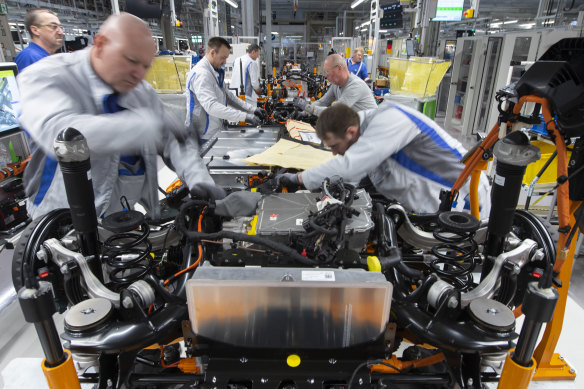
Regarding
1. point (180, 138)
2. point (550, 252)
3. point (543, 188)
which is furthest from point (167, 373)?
point (543, 188)

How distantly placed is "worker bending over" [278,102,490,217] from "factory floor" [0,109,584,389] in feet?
3.43

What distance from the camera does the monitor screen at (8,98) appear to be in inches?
140

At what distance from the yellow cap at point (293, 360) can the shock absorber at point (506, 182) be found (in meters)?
0.85

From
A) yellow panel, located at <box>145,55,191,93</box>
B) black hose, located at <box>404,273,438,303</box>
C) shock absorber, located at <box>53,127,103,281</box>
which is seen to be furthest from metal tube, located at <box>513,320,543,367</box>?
yellow panel, located at <box>145,55,191,93</box>

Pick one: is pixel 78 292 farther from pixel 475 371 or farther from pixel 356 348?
pixel 475 371

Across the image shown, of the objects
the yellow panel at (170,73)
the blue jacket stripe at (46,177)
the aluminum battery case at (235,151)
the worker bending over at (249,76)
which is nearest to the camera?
the blue jacket stripe at (46,177)

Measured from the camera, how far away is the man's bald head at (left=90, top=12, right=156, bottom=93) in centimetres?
140

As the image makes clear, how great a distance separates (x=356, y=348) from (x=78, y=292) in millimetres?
1070

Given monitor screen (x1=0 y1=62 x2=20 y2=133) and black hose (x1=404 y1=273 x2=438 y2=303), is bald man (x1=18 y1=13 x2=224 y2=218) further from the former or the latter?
monitor screen (x1=0 y1=62 x2=20 y2=133)

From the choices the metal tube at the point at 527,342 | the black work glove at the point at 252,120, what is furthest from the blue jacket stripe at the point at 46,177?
the black work glove at the point at 252,120

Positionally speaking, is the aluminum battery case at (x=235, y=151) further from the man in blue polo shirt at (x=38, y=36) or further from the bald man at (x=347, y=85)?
the man in blue polo shirt at (x=38, y=36)

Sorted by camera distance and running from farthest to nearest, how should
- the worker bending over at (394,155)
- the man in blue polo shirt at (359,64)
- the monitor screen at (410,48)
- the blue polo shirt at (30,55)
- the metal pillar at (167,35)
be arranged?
the metal pillar at (167,35) → the monitor screen at (410,48) → the man in blue polo shirt at (359,64) → the blue polo shirt at (30,55) → the worker bending over at (394,155)

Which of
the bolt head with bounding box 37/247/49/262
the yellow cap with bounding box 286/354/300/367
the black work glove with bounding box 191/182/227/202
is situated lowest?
the yellow cap with bounding box 286/354/300/367

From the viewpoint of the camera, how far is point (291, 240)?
5.07 ft
